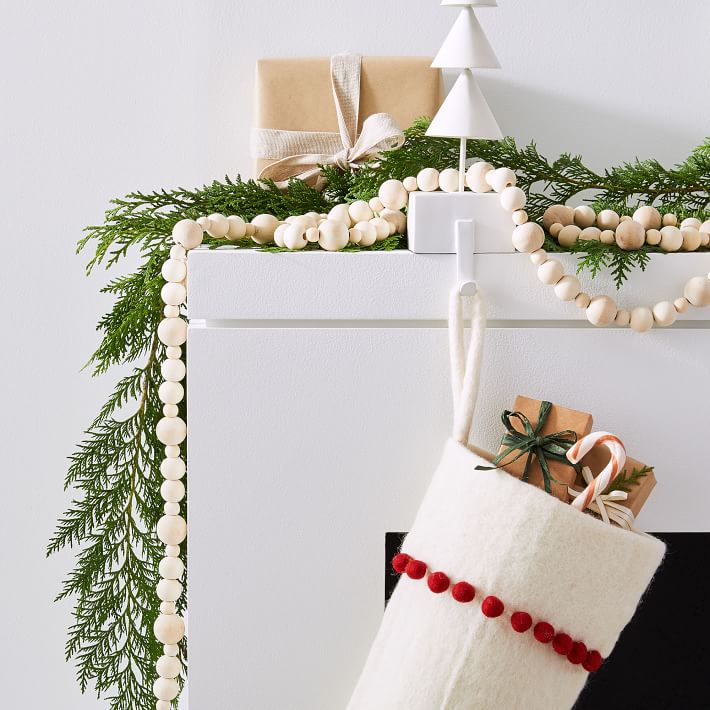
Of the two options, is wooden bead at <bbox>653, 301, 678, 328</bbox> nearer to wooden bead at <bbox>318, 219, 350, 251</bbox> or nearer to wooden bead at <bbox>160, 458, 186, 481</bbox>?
wooden bead at <bbox>318, 219, 350, 251</bbox>

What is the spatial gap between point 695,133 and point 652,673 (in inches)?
20.3

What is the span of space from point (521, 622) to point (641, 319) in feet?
0.75

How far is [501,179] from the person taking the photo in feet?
1.99

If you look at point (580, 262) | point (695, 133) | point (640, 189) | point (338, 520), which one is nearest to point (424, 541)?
point (338, 520)

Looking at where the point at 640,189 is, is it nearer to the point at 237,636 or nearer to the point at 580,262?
the point at 580,262

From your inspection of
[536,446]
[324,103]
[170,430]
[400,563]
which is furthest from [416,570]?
[324,103]

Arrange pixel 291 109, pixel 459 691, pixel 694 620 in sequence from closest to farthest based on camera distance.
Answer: pixel 459 691 → pixel 694 620 → pixel 291 109

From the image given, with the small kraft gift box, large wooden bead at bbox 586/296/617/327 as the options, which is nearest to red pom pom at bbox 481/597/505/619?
large wooden bead at bbox 586/296/617/327

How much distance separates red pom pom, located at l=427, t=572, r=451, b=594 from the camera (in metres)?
0.56

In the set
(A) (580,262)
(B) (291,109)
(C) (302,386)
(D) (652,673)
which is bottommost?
(D) (652,673)

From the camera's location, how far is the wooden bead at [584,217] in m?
0.63

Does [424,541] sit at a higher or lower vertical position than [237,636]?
higher

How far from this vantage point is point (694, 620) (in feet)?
2.22

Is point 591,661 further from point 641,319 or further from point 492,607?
point 641,319
